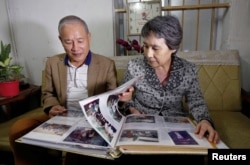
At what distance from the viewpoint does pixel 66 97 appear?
4.06ft

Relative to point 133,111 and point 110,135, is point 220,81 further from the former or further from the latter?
point 110,135

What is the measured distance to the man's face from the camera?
1057mm

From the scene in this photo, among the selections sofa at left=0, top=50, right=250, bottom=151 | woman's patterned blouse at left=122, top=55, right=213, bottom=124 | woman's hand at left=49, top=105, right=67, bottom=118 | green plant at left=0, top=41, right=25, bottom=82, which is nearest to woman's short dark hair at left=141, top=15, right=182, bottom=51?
woman's patterned blouse at left=122, top=55, right=213, bottom=124

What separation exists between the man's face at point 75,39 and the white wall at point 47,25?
2.37ft

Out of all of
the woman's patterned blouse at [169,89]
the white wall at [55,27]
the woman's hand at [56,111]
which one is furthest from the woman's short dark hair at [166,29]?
the white wall at [55,27]

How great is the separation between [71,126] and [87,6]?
4.32ft

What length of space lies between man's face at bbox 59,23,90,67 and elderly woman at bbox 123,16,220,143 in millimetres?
281

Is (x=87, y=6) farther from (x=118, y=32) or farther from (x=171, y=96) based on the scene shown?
(x=171, y=96)

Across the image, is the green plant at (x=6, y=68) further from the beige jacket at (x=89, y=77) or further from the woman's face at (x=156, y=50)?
the woman's face at (x=156, y=50)

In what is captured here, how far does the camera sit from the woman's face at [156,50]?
3.03 feet

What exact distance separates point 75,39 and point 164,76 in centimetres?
51

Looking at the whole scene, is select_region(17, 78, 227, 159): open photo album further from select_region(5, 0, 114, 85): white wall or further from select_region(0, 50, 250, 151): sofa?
select_region(5, 0, 114, 85): white wall

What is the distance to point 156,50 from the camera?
944 mm

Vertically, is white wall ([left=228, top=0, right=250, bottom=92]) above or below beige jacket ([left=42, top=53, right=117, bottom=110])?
above
